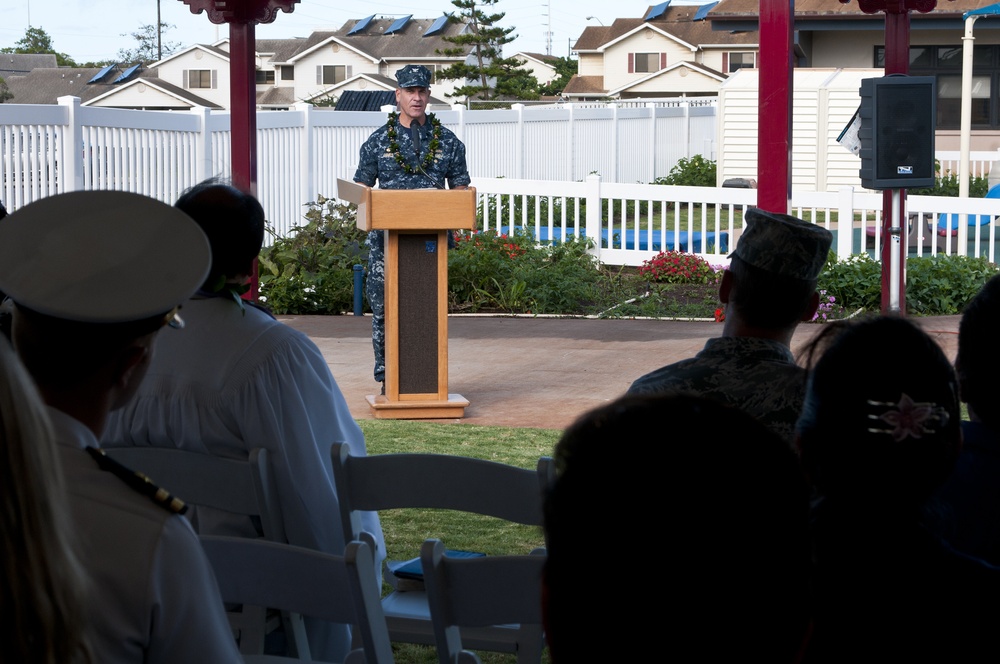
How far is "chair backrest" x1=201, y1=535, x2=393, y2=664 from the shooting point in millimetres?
2365

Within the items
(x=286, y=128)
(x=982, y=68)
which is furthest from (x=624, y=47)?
(x=286, y=128)

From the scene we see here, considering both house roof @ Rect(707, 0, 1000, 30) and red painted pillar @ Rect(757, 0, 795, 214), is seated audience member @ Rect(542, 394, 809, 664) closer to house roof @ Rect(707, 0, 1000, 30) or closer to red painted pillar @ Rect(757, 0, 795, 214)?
red painted pillar @ Rect(757, 0, 795, 214)

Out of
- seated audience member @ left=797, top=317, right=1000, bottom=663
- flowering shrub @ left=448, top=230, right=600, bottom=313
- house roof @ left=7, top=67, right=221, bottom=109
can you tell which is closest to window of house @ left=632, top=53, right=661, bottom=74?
house roof @ left=7, top=67, right=221, bottom=109

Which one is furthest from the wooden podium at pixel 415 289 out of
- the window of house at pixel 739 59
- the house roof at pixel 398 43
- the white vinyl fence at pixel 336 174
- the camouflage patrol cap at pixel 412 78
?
the house roof at pixel 398 43

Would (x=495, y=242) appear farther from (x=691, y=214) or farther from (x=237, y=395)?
(x=237, y=395)

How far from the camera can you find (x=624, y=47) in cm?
8706

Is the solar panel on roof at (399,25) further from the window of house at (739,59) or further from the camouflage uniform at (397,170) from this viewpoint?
the camouflage uniform at (397,170)

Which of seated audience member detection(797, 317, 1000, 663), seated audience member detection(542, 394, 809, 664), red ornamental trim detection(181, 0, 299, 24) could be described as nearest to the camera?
seated audience member detection(542, 394, 809, 664)

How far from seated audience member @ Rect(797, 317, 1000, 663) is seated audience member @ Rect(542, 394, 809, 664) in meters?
0.55

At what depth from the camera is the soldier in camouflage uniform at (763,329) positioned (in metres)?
2.95

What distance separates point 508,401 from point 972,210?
6.76 m

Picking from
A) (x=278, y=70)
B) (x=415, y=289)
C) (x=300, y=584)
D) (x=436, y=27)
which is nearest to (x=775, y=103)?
(x=415, y=289)

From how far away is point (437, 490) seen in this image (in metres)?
3.06

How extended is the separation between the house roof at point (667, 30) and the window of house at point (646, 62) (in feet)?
6.11
